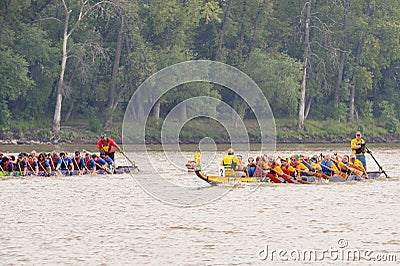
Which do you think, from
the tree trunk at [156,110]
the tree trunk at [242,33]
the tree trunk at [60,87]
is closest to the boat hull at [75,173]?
the tree trunk at [60,87]

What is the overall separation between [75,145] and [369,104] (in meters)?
28.4

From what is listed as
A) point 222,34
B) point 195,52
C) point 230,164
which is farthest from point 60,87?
point 230,164

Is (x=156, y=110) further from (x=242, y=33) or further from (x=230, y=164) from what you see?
(x=230, y=164)

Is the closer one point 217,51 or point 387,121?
point 217,51

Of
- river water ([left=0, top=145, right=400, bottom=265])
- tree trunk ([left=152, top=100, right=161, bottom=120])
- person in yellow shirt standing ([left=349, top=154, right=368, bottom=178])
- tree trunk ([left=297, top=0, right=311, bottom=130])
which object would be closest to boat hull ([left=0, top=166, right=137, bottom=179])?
river water ([left=0, top=145, right=400, bottom=265])

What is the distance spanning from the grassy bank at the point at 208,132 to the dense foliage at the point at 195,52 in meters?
0.84

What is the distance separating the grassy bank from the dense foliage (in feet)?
2.75

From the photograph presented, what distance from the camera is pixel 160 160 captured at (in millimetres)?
49406

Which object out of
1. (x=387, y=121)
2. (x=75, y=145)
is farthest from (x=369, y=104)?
(x=75, y=145)

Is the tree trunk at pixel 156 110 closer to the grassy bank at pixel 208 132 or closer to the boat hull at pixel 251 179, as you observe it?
the grassy bank at pixel 208 132

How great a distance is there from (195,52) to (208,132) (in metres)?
7.41

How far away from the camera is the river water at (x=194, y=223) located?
2003 centimetres

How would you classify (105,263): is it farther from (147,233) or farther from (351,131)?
(351,131)

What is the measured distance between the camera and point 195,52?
2872 inches
